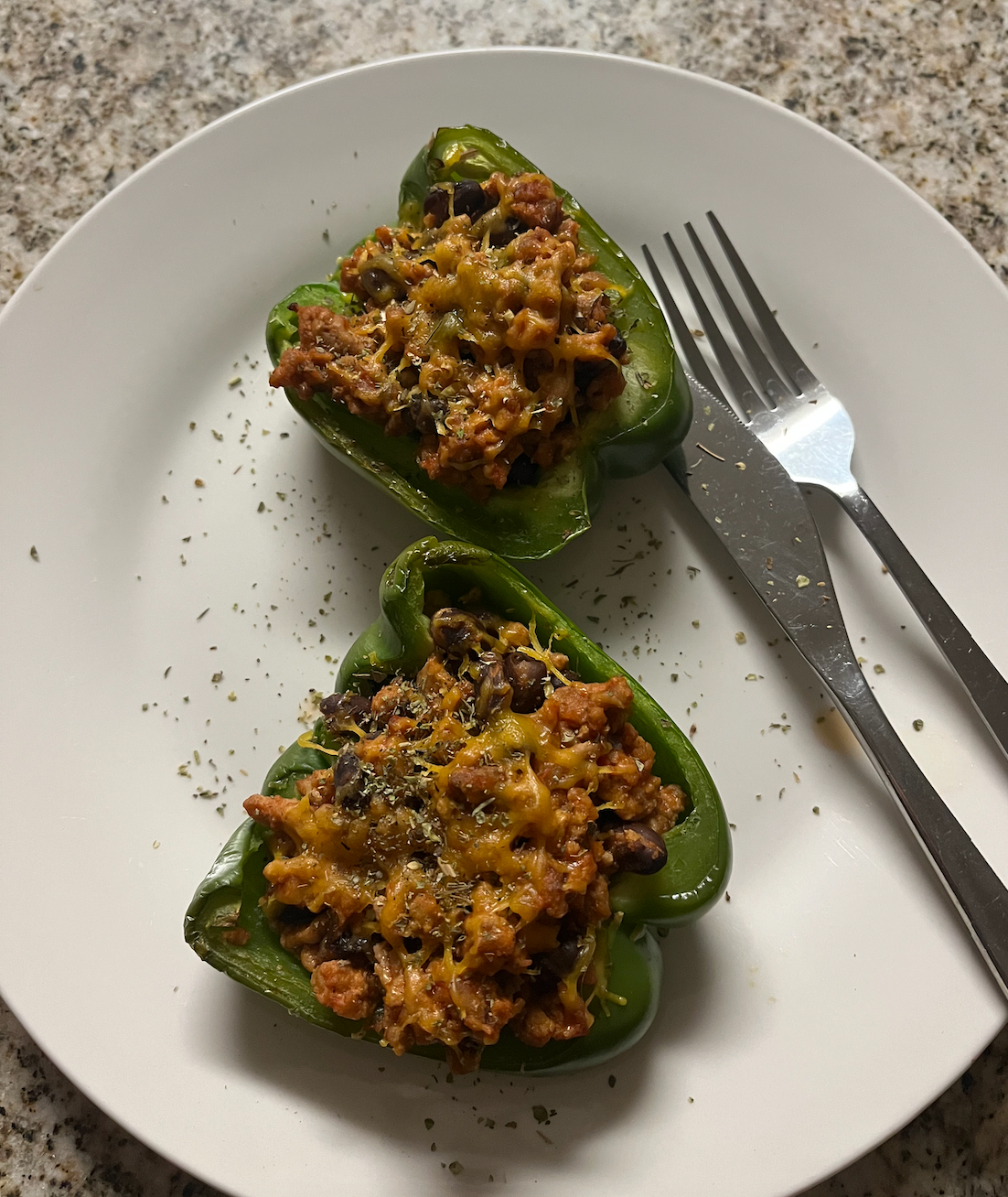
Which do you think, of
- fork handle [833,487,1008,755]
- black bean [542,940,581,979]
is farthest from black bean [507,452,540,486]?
black bean [542,940,581,979]

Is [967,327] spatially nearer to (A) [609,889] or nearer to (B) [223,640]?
(A) [609,889]

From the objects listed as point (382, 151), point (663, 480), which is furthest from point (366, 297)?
point (663, 480)

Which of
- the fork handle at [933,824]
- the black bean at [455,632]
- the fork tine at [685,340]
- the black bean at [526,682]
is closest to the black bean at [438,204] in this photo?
the fork tine at [685,340]

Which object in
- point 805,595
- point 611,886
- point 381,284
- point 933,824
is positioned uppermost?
point 381,284

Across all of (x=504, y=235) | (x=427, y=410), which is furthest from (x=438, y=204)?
(x=427, y=410)

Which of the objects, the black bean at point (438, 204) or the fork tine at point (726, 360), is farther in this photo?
the fork tine at point (726, 360)

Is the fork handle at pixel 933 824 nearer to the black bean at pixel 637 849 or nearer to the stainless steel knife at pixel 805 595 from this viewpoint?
the stainless steel knife at pixel 805 595

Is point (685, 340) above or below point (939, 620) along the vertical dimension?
above

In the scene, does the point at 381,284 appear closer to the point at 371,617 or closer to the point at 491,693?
the point at 371,617
